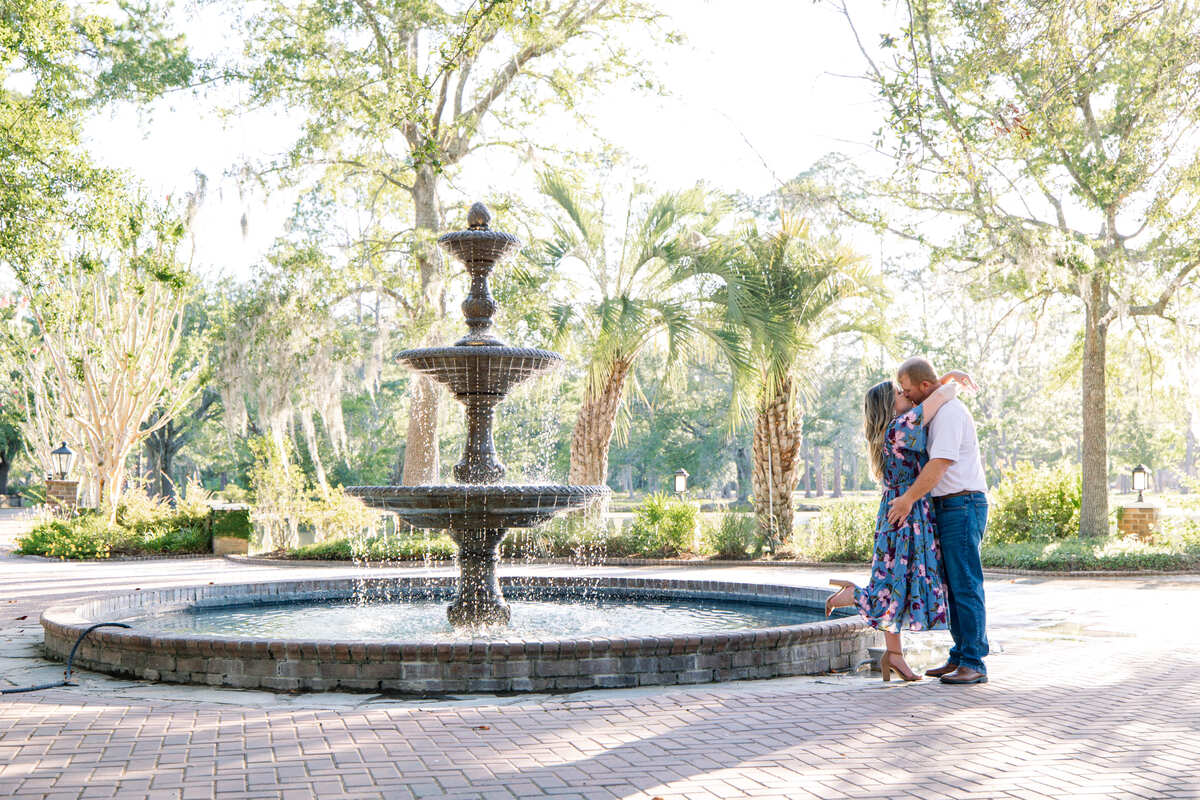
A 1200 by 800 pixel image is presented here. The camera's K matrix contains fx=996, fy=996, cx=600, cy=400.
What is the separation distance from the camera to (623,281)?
57.9 feet

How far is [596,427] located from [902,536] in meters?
11.9

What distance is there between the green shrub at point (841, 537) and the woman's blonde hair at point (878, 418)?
11.0 m

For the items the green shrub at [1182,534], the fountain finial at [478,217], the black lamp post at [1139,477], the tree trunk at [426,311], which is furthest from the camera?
the black lamp post at [1139,477]

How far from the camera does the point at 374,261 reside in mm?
20094

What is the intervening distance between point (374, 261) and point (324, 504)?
5014mm

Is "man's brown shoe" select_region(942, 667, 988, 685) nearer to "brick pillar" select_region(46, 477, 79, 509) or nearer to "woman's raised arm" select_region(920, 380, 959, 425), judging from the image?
"woman's raised arm" select_region(920, 380, 959, 425)

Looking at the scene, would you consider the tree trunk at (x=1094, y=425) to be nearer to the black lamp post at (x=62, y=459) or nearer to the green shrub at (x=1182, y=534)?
the green shrub at (x=1182, y=534)

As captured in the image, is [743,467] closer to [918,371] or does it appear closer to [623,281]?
[623,281]

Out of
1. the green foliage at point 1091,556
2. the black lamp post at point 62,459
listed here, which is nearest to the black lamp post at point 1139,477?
the green foliage at point 1091,556

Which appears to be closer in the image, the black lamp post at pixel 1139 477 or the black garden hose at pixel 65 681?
the black garden hose at pixel 65 681

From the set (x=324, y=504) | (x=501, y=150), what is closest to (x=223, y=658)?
(x=324, y=504)

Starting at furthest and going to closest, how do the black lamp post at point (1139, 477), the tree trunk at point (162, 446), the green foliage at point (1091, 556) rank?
1. the tree trunk at point (162, 446)
2. the black lamp post at point (1139, 477)
3. the green foliage at point (1091, 556)

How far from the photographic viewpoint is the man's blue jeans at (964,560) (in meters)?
5.38

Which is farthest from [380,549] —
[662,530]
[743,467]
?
[743,467]
